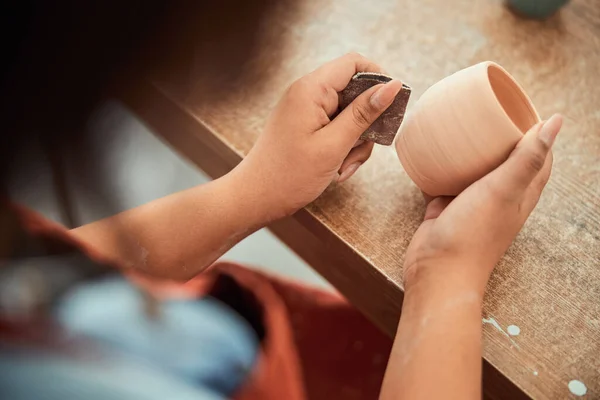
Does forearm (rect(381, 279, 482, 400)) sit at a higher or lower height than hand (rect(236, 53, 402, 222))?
lower

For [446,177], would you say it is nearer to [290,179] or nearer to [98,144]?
[290,179]

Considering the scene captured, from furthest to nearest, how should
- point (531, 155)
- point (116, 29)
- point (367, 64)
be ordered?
point (367, 64)
point (531, 155)
point (116, 29)

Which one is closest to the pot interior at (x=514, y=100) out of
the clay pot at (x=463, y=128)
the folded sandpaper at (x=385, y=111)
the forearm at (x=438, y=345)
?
the clay pot at (x=463, y=128)

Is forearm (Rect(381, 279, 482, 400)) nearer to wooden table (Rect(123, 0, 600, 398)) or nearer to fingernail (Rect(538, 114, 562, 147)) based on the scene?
wooden table (Rect(123, 0, 600, 398))

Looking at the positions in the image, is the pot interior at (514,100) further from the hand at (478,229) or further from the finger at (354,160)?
the finger at (354,160)

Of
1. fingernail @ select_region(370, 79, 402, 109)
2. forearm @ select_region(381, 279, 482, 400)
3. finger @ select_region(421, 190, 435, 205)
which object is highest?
fingernail @ select_region(370, 79, 402, 109)

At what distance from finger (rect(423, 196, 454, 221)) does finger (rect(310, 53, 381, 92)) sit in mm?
185

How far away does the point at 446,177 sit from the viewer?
65 centimetres

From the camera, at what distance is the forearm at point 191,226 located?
2.24 feet

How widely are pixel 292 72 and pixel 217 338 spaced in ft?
1.31

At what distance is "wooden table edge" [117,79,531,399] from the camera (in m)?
0.67

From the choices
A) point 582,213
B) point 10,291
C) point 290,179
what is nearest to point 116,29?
point 10,291

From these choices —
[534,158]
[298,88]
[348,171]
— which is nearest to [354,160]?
[348,171]

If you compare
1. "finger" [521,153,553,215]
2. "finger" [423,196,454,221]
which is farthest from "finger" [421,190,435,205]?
"finger" [521,153,553,215]
